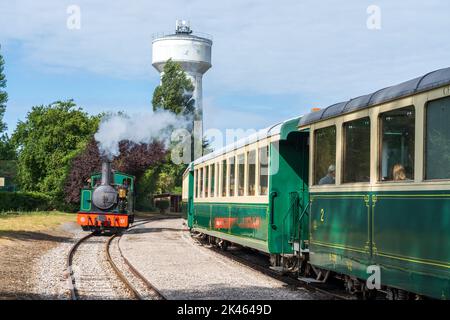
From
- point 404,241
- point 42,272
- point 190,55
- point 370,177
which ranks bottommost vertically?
point 42,272

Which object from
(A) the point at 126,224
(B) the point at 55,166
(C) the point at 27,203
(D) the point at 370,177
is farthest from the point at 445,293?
(B) the point at 55,166

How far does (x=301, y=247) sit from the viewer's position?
11.7m

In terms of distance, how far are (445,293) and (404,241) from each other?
0.92m

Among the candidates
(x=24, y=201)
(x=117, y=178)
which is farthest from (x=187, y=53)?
(x=117, y=178)

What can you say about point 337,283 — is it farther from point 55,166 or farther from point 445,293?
point 55,166

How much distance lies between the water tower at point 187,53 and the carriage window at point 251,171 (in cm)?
5107

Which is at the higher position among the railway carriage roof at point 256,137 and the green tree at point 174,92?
the green tree at point 174,92

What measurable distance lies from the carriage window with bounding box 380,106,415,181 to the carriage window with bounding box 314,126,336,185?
1588 mm

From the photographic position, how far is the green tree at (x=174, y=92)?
189 ft

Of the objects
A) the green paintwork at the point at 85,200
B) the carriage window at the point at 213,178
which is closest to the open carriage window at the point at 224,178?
the carriage window at the point at 213,178

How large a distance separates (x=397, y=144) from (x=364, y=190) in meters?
0.90

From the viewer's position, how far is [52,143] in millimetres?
51188

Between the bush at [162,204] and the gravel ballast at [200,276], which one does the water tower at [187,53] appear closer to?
the bush at [162,204]

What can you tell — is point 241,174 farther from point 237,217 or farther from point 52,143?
point 52,143
